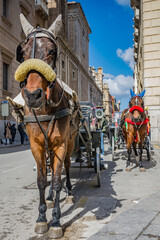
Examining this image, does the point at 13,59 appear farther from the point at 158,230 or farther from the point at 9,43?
the point at 158,230

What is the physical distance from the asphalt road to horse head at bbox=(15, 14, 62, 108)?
1.76 metres

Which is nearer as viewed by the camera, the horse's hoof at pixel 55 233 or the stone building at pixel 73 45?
the horse's hoof at pixel 55 233

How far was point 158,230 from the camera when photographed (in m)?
2.98


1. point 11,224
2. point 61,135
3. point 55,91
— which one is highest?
A: point 55,91

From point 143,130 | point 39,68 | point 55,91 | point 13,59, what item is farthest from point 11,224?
point 13,59

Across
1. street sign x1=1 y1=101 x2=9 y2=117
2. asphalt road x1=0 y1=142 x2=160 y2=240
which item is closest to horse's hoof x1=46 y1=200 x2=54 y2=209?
asphalt road x1=0 y1=142 x2=160 y2=240

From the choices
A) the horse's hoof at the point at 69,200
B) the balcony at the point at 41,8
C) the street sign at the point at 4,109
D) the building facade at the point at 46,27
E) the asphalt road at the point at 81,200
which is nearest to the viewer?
the asphalt road at the point at 81,200

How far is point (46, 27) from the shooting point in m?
33.2

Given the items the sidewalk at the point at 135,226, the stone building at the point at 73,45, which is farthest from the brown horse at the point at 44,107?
the stone building at the point at 73,45

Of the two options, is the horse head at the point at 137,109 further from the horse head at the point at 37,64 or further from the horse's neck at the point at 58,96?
the horse head at the point at 37,64

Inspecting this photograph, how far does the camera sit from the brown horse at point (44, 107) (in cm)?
270

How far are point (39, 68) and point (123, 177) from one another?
4757 mm

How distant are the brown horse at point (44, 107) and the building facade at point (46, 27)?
1.07 feet

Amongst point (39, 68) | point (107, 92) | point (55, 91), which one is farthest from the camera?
point (107, 92)
